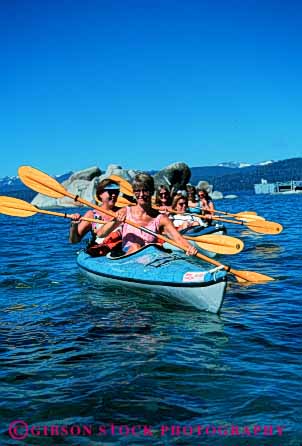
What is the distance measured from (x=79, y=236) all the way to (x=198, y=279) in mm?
2677

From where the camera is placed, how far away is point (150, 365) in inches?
167

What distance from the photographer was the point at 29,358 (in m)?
4.46

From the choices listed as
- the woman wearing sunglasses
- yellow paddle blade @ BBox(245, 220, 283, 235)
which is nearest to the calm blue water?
the woman wearing sunglasses

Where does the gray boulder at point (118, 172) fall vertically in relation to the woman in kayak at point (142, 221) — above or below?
above

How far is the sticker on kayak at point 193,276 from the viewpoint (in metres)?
5.60

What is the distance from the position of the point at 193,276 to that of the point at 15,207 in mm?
4051

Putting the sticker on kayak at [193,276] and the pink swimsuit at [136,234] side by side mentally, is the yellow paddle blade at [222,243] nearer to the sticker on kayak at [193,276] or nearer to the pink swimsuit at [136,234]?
the pink swimsuit at [136,234]

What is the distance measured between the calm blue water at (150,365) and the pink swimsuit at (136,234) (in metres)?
0.77

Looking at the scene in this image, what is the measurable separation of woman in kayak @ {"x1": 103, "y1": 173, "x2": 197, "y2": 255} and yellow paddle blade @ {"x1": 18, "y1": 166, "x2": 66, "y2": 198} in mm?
1559

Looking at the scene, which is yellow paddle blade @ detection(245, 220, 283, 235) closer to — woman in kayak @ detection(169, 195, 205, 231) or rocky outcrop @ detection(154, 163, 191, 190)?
woman in kayak @ detection(169, 195, 205, 231)

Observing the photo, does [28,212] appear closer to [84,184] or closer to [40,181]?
[40,181]

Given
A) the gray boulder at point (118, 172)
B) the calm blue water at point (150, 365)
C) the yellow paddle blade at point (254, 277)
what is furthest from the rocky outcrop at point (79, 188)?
the calm blue water at point (150, 365)

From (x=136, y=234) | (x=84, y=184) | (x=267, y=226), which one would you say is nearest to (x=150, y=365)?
(x=136, y=234)

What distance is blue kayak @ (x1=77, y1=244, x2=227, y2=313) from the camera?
5.60 m
